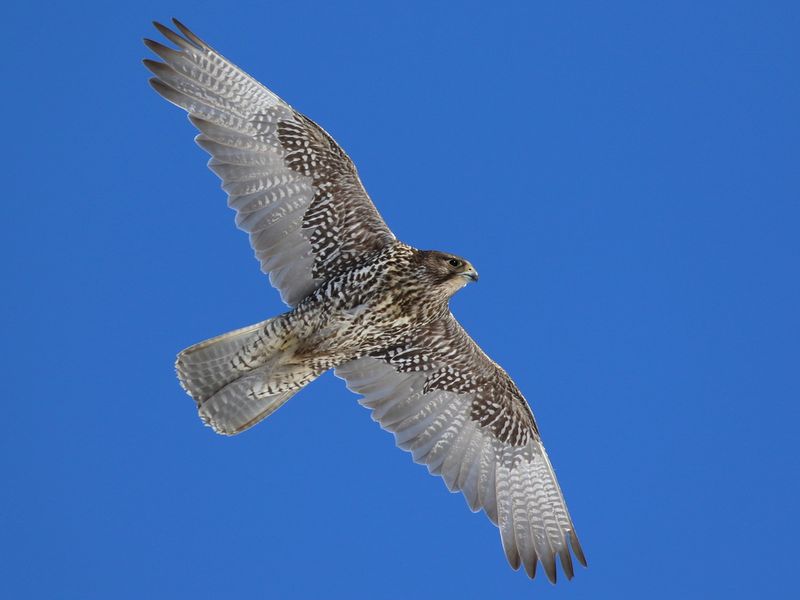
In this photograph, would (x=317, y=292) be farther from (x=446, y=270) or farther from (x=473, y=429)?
(x=473, y=429)

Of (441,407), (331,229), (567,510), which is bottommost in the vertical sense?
(567,510)

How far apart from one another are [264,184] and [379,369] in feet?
6.60

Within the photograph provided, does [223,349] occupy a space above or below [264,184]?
below

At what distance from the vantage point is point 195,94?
989cm

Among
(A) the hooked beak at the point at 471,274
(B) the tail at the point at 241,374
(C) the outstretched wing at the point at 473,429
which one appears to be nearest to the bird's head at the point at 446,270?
(A) the hooked beak at the point at 471,274

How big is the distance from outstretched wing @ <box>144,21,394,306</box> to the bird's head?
1.82 feet

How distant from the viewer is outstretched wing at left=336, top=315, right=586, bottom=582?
10.8 meters

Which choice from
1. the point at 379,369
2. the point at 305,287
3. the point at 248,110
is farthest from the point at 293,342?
the point at 248,110

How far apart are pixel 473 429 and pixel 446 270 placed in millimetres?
1898

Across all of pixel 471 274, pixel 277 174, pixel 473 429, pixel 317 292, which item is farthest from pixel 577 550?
pixel 277 174

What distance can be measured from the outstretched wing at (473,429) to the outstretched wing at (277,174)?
3.67 feet

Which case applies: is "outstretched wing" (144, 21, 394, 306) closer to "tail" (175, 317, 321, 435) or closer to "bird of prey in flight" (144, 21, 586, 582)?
"bird of prey in flight" (144, 21, 586, 582)

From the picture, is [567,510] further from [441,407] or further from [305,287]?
[305,287]

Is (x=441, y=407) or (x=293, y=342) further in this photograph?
(x=441, y=407)
